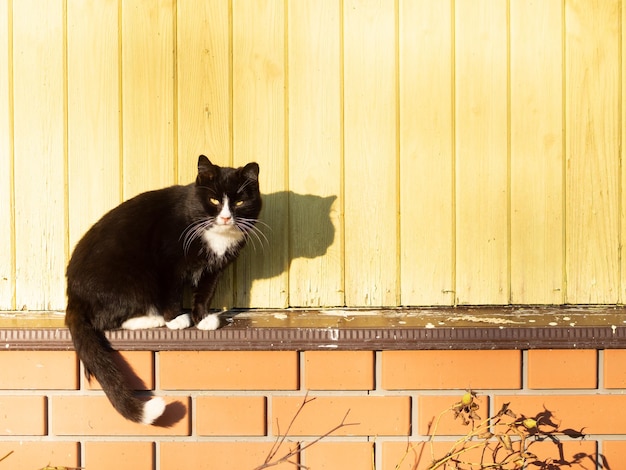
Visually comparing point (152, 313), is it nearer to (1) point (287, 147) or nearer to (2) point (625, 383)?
(1) point (287, 147)

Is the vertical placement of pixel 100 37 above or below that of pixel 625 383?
above

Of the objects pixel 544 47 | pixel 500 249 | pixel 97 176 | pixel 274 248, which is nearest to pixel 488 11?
pixel 544 47

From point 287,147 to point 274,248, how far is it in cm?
29

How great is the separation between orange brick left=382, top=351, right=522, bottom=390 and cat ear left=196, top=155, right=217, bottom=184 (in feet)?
2.16

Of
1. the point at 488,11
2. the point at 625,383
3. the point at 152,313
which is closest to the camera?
the point at 625,383

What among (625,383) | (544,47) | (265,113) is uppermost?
(544,47)

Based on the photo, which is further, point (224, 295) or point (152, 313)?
point (224, 295)

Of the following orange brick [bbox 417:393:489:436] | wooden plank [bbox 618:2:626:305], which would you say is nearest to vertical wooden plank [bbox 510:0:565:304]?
wooden plank [bbox 618:2:626:305]

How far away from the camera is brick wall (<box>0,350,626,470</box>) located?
173 cm

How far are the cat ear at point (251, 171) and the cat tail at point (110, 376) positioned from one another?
0.57 m

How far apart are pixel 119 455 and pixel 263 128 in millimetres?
944

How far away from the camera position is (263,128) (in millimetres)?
2004

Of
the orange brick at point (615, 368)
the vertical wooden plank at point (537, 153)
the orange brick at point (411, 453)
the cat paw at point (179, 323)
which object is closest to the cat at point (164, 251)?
the cat paw at point (179, 323)

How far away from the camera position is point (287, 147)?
2006mm
